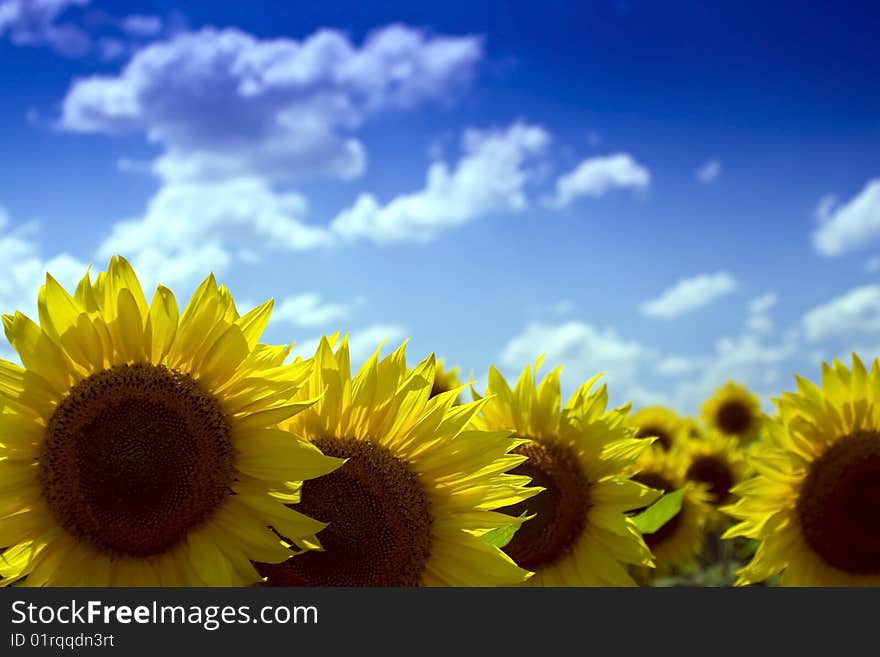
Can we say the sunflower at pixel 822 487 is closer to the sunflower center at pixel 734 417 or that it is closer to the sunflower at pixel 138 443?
the sunflower at pixel 138 443

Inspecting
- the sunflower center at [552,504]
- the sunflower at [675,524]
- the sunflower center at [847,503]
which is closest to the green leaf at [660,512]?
the sunflower center at [552,504]

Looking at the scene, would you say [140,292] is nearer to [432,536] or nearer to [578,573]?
[432,536]

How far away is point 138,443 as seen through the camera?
230 centimetres

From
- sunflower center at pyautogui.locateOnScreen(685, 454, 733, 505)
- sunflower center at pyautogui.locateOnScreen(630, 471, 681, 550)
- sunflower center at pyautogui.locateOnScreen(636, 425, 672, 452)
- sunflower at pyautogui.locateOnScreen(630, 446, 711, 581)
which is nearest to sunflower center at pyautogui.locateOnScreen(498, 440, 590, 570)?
sunflower center at pyautogui.locateOnScreen(630, 471, 681, 550)

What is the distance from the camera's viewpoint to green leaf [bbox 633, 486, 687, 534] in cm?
315

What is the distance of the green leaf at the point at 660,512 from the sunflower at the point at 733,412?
366 inches

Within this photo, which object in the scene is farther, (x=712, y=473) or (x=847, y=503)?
(x=712, y=473)

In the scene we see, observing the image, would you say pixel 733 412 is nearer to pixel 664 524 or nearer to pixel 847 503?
pixel 664 524

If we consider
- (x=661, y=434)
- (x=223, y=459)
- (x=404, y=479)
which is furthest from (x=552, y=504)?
(x=661, y=434)

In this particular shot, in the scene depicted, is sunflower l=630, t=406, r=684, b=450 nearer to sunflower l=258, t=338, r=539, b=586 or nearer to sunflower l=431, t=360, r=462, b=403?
sunflower l=431, t=360, r=462, b=403

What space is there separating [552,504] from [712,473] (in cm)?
483

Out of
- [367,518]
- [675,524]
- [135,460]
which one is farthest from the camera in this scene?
[675,524]
